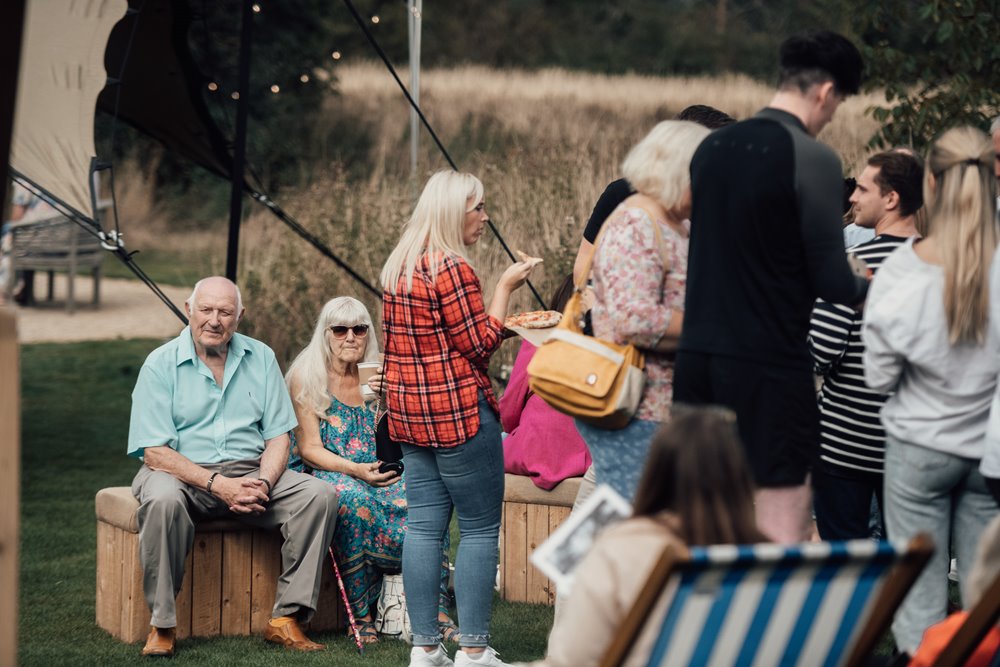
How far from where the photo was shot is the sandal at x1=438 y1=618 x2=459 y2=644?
5242 mm

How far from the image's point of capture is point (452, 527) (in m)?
7.17

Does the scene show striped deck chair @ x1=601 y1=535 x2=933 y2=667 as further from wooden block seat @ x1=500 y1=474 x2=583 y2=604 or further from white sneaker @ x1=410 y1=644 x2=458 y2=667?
wooden block seat @ x1=500 y1=474 x2=583 y2=604

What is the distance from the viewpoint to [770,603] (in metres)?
2.58

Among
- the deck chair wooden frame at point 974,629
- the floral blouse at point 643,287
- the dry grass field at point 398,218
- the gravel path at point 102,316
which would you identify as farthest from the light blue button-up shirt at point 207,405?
the gravel path at point 102,316

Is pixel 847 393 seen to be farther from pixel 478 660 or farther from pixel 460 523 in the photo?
pixel 478 660

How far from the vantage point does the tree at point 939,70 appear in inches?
334

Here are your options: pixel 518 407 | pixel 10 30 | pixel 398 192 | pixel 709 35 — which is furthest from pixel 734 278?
pixel 709 35

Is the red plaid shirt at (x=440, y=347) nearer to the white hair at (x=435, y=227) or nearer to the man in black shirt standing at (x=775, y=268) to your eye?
the white hair at (x=435, y=227)

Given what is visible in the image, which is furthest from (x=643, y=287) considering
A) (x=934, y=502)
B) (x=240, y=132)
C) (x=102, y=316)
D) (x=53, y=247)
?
(x=102, y=316)

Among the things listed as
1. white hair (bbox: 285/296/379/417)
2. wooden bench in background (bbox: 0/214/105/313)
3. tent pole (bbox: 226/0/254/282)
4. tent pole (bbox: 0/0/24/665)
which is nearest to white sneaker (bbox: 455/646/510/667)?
white hair (bbox: 285/296/379/417)

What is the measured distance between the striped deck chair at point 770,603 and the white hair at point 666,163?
1387mm

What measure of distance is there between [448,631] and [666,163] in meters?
2.22

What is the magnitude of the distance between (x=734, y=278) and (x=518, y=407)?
7.31 ft

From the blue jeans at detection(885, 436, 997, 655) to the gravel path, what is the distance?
10.2 meters
